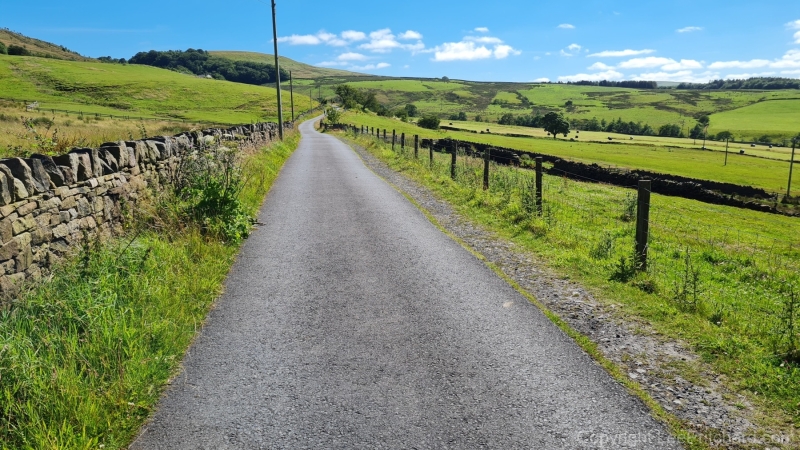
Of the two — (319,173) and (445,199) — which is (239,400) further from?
(319,173)

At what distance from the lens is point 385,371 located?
15.4ft

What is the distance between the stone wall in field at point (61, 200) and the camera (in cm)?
509

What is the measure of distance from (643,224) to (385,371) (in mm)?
5341

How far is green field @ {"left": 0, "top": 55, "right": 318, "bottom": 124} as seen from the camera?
2842 inches

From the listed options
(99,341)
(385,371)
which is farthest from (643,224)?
(99,341)

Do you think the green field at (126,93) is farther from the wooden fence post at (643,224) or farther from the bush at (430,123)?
the wooden fence post at (643,224)

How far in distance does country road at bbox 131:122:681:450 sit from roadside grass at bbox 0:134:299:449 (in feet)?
0.79

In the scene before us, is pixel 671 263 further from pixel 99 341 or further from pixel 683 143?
pixel 683 143

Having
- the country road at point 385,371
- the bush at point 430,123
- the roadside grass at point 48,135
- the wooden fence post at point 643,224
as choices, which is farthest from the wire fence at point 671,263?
the bush at point 430,123

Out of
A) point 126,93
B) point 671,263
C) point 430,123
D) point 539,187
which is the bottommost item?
point 671,263

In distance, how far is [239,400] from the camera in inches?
165

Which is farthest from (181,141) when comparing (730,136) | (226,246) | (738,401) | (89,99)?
(730,136)

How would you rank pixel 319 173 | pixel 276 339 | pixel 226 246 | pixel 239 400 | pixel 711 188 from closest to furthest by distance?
1. pixel 239 400
2. pixel 276 339
3. pixel 226 246
4. pixel 319 173
5. pixel 711 188

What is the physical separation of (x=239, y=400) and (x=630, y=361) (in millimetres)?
3851
